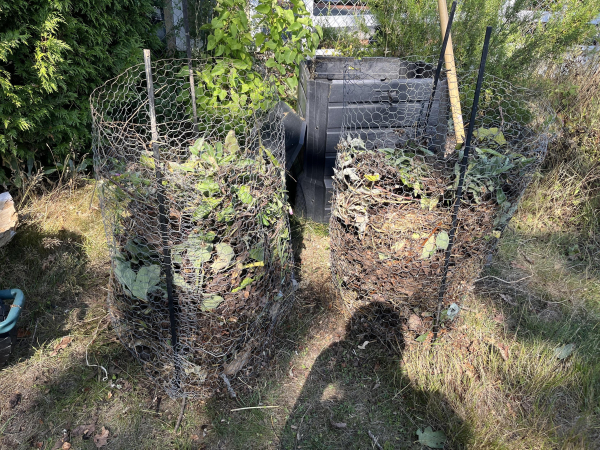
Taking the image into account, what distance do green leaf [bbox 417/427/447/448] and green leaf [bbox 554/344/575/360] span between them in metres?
0.80

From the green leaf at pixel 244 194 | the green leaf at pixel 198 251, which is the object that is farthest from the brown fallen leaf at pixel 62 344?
the green leaf at pixel 244 194

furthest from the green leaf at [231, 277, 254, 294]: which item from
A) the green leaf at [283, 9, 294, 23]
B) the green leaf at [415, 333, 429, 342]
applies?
the green leaf at [283, 9, 294, 23]

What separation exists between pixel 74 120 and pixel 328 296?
7.65 feet

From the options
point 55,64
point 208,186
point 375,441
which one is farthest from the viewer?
point 55,64

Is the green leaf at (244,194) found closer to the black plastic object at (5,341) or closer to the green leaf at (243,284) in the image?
the green leaf at (243,284)

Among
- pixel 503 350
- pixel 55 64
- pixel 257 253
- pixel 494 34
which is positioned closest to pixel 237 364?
pixel 257 253

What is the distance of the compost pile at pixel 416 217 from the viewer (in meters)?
2.05

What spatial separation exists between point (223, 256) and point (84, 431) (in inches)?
42.7

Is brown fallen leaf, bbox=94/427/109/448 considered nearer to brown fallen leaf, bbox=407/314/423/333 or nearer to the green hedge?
brown fallen leaf, bbox=407/314/423/333

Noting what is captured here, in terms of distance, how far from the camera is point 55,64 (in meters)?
2.95

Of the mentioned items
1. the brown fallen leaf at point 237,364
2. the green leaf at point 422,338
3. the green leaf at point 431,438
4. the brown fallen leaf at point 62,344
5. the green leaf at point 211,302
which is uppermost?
the green leaf at point 211,302

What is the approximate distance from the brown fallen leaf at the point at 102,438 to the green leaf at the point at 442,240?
183cm

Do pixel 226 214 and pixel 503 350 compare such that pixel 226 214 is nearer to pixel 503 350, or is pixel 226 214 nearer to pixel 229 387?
pixel 229 387

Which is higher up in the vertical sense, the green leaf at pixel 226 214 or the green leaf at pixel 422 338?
the green leaf at pixel 226 214
